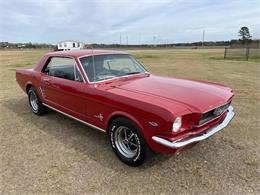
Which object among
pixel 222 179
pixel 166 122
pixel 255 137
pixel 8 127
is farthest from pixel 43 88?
pixel 255 137

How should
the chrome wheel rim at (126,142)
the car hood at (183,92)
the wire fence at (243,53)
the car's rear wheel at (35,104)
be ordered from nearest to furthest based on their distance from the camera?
1. the car hood at (183,92)
2. the chrome wheel rim at (126,142)
3. the car's rear wheel at (35,104)
4. the wire fence at (243,53)

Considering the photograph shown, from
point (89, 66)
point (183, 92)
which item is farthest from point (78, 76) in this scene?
point (183, 92)

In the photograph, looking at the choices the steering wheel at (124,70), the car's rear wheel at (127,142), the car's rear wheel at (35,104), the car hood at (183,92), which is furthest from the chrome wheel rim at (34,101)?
the car's rear wheel at (127,142)

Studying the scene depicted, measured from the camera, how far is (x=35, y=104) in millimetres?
5684

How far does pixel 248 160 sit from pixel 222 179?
2.36 feet

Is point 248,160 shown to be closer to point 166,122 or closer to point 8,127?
point 166,122

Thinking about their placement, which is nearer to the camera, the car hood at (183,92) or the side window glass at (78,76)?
the car hood at (183,92)

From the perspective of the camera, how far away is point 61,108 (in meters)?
4.60

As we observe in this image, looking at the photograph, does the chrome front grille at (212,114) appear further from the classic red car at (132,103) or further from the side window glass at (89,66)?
the side window glass at (89,66)

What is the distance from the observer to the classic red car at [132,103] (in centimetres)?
281

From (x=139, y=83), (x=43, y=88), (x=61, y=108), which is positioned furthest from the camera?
(x=43, y=88)

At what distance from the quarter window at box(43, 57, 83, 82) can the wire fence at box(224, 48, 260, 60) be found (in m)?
21.2

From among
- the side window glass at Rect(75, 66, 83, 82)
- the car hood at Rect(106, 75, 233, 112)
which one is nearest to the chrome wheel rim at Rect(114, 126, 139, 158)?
the car hood at Rect(106, 75, 233, 112)

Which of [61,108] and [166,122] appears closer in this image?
[166,122]
